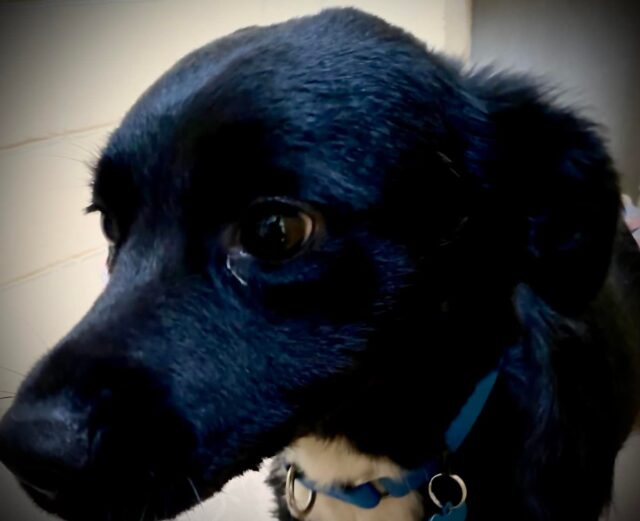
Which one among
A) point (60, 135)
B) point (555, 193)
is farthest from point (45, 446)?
point (60, 135)

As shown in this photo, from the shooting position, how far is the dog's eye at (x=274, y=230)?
0.61 m

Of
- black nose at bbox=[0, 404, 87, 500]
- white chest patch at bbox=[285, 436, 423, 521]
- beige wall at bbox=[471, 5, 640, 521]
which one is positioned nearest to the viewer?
black nose at bbox=[0, 404, 87, 500]

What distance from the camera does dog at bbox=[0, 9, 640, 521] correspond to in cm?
59

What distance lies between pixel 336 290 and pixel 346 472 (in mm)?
349

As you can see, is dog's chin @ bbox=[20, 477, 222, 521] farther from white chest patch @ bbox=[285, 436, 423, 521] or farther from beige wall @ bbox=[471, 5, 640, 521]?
beige wall @ bbox=[471, 5, 640, 521]

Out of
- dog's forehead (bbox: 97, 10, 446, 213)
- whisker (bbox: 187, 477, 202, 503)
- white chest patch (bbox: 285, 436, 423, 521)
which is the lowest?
white chest patch (bbox: 285, 436, 423, 521)

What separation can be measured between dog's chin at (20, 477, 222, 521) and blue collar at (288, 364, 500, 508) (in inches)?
12.3

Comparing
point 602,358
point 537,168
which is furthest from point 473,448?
point 537,168

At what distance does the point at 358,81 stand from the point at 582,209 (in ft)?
1.01

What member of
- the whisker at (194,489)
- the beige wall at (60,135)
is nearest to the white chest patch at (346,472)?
the whisker at (194,489)

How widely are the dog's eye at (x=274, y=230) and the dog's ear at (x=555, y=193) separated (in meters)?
0.27

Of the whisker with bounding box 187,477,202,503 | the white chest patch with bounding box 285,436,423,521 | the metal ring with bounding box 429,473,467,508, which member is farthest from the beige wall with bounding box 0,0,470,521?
the whisker with bounding box 187,477,202,503

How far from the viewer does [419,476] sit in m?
0.85

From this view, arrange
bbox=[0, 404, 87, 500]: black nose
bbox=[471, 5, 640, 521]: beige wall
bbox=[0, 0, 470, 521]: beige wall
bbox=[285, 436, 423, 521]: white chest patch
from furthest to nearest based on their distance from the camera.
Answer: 1. bbox=[471, 5, 640, 521]: beige wall
2. bbox=[0, 0, 470, 521]: beige wall
3. bbox=[285, 436, 423, 521]: white chest patch
4. bbox=[0, 404, 87, 500]: black nose
